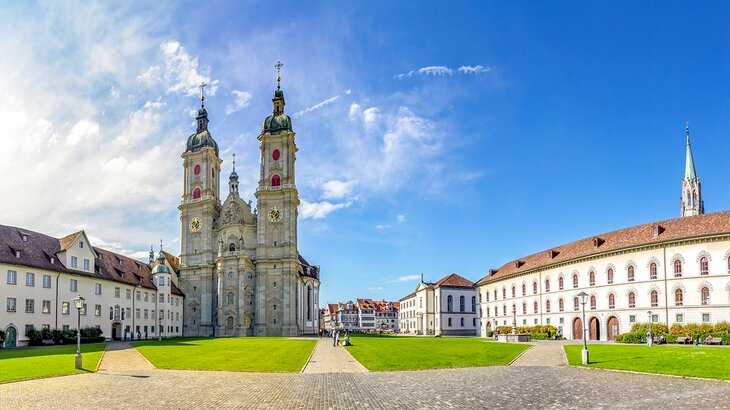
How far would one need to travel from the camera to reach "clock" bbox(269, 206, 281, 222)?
310ft

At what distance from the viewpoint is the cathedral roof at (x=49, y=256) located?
51.1 metres

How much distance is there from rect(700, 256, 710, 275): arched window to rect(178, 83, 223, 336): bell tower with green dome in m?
70.8

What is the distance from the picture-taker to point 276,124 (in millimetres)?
100938

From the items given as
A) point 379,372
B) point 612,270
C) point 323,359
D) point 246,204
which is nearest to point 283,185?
point 246,204

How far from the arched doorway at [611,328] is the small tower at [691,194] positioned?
69695 millimetres

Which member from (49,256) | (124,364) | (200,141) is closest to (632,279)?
(124,364)

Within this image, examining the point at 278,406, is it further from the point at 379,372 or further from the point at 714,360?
the point at 714,360

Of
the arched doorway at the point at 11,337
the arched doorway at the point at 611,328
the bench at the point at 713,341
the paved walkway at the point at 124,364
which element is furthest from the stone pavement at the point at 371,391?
the arched doorway at the point at 611,328

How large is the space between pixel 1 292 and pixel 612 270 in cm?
6021

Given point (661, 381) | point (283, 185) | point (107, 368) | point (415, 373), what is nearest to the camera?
point (661, 381)

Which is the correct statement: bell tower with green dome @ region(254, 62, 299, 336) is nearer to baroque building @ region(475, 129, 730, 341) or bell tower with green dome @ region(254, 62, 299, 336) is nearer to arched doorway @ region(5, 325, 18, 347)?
baroque building @ region(475, 129, 730, 341)

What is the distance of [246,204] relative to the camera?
98.1 metres

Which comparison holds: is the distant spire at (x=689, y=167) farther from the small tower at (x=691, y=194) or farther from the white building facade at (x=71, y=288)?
the white building facade at (x=71, y=288)

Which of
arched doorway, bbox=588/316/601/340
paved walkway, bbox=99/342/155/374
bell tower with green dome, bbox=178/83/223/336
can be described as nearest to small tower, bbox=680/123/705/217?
arched doorway, bbox=588/316/601/340
